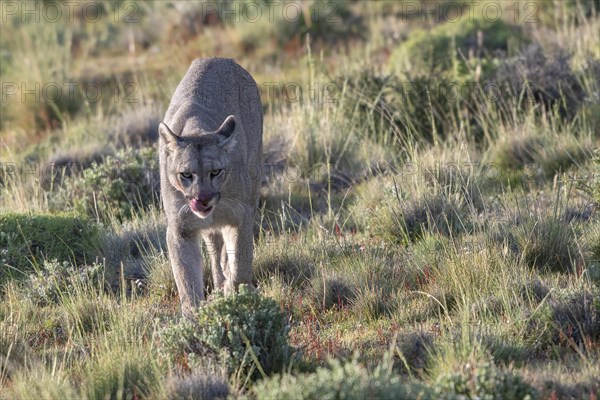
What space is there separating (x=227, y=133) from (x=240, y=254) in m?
0.99

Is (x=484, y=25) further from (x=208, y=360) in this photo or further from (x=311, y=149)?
(x=208, y=360)

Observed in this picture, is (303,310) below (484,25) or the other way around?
below

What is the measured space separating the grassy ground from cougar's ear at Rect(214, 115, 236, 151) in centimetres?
123

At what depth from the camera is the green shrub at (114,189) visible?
1062cm

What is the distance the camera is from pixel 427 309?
23.7 ft

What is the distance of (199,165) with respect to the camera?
7289 mm

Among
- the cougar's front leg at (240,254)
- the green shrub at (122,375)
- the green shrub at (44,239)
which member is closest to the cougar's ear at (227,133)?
the cougar's front leg at (240,254)

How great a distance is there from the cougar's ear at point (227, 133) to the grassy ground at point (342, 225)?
123cm

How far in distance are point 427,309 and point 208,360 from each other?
6.46 ft

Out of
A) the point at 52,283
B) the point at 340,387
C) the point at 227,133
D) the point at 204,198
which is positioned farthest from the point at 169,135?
the point at 340,387

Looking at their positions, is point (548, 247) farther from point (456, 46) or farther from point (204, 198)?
point (456, 46)

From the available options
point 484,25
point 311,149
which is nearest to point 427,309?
point 311,149

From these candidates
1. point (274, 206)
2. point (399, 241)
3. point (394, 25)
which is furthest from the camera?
point (394, 25)

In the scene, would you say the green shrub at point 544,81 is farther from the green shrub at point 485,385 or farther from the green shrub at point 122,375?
the green shrub at point 122,375
